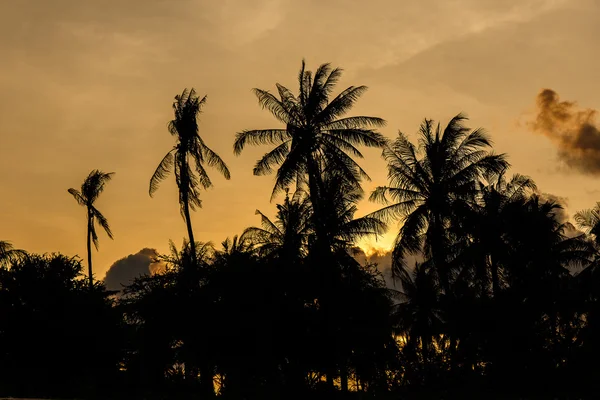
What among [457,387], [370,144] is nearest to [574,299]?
[457,387]

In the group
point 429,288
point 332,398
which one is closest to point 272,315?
point 332,398

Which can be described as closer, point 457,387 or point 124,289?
point 457,387

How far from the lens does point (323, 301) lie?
36625 mm

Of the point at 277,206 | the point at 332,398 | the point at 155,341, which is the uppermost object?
the point at 277,206

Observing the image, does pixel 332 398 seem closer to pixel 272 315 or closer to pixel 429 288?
pixel 272 315

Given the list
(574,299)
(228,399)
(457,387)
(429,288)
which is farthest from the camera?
(429,288)

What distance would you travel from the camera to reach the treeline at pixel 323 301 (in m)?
35.9

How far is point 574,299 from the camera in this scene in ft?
142

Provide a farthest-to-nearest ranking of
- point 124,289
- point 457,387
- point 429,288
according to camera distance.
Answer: point 429,288 → point 124,289 → point 457,387

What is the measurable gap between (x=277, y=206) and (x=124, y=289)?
11.0 m

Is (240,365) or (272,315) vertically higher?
(272,315)

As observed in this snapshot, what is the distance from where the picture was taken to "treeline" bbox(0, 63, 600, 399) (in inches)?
1412

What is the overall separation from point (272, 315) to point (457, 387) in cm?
925

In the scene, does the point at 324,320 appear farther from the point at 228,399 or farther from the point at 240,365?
the point at 228,399
